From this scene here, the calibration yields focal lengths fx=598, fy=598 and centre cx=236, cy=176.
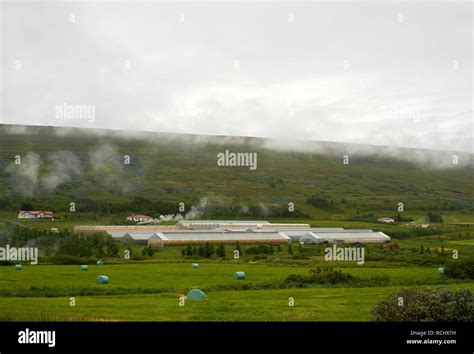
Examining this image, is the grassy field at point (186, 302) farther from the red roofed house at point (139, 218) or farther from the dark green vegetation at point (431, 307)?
the red roofed house at point (139, 218)

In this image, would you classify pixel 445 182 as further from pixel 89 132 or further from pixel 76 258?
pixel 76 258

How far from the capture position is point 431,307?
23703 mm

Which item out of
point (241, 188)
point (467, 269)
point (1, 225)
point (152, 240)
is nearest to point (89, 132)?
point (241, 188)

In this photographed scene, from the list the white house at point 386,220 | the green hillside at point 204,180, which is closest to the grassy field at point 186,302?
the white house at point 386,220

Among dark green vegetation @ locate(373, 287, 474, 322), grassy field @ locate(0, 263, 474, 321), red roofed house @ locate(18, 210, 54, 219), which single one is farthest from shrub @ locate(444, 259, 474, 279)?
red roofed house @ locate(18, 210, 54, 219)

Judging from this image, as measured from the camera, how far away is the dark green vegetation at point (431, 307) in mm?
23344

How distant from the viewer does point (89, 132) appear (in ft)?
632

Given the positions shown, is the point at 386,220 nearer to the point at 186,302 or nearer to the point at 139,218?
the point at 139,218
